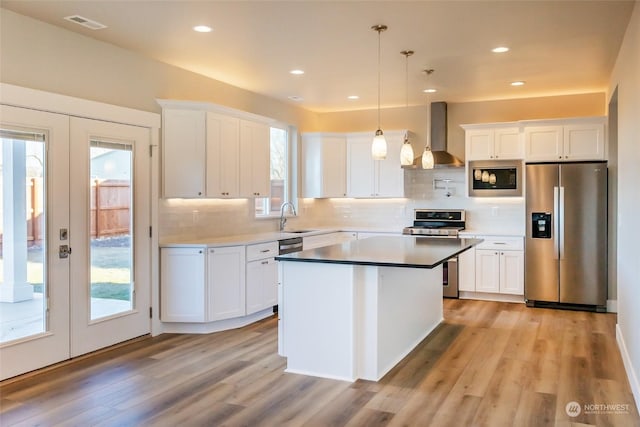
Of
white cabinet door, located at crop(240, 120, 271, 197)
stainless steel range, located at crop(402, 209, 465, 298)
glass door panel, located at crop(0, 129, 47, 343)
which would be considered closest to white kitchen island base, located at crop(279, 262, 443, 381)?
glass door panel, located at crop(0, 129, 47, 343)

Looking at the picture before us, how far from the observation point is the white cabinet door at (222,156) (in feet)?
17.5

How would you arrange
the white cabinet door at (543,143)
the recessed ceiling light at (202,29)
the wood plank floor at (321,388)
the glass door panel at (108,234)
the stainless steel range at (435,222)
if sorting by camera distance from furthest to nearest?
the stainless steel range at (435,222)
the white cabinet door at (543,143)
the glass door panel at (108,234)
the recessed ceiling light at (202,29)
the wood plank floor at (321,388)

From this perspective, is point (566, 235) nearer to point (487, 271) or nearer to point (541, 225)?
point (541, 225)

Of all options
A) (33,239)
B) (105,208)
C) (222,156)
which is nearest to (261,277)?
(222,156)

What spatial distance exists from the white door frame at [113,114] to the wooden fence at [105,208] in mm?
315

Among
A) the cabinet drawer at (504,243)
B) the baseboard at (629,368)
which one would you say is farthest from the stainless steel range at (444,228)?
the baseboard at (629,368)

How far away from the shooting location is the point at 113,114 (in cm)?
451

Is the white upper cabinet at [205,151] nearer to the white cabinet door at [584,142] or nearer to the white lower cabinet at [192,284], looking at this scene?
the white lower cabinet at [192,284]

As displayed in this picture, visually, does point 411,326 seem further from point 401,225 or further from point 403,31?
point 401,225

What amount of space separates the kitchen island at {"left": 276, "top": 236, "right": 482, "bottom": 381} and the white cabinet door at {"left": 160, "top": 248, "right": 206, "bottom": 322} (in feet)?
4.26

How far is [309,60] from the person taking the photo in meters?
5.05

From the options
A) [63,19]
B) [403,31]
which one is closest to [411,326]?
[403,31]

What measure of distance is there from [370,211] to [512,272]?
2323 millimetres

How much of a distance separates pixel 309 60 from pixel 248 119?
1.21m
